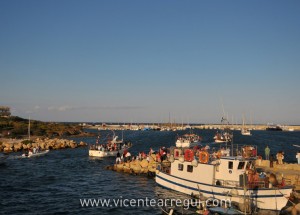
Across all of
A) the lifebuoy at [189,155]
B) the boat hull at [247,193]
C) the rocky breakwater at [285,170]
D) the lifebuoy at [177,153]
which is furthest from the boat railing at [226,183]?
the rocky breakwater at [285,170]

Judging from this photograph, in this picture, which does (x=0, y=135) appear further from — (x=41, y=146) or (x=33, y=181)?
(x=33, y=181)

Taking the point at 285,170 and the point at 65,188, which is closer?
the point at 285,170

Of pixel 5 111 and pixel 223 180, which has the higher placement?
pixel 5 111

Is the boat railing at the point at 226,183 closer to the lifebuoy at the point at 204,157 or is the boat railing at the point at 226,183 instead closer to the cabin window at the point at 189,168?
the lifebuoy at the point at 204,157

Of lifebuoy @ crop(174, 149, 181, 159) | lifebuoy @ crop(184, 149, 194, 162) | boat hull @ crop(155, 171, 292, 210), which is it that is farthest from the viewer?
lifebuoy @ crop(174, 149, 181, 159)

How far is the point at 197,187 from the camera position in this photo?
30.4 metres

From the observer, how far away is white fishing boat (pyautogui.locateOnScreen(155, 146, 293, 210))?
25.7 metres

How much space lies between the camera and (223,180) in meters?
28.9

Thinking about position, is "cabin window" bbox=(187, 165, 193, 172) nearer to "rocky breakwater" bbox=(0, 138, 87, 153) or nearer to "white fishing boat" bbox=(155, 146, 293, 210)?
"white fishing boat" bbox=(155, 146, 293, 210)

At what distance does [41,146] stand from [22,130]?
1747 inches

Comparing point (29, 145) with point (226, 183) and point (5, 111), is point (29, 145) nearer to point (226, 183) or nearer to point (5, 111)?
point (226, 183)

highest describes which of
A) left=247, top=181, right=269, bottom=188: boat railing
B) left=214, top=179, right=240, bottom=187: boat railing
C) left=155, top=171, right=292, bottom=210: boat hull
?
left=247, top=181, right=269, bottom=188: boat railing

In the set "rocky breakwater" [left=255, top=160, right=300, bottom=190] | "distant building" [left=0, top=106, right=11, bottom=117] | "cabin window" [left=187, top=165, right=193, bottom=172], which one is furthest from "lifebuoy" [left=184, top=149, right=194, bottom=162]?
"distant building" [left=0, top=106, right=11, bottom=117]

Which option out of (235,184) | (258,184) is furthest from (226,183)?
(258,184)
